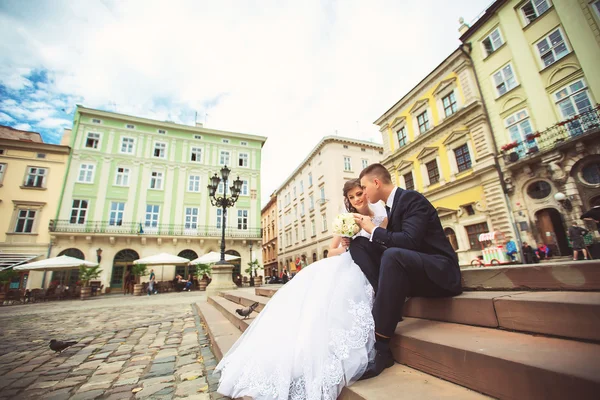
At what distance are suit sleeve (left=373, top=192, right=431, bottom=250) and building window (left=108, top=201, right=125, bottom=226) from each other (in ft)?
75.7

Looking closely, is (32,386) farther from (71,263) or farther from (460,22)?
(460,22)

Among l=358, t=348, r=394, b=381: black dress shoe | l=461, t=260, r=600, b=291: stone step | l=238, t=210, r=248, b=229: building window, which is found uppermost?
l=238, t=210, r=248, b=229: building window

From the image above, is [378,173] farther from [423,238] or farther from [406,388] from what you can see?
[406,388]

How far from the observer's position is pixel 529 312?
1.44 meters

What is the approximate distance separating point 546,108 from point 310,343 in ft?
51.8

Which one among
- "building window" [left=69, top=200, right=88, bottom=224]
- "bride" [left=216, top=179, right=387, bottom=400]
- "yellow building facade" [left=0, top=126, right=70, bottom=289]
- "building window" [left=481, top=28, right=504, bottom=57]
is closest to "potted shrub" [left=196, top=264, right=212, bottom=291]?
"building window" [left=69, top=200, right=88, bottom=224]

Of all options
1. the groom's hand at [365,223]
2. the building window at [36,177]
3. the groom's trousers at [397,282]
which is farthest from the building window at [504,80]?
the building window at [36,177]

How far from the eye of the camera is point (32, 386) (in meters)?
2.36

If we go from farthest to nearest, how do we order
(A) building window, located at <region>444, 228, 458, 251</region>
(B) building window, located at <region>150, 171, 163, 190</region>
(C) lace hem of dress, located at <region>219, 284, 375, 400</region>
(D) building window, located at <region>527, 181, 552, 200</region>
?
(B) building window, located at <region>150, 171, 163, 190</region>
(A) building window, located at <region>444, 228, 458, 251</region>
(D) building window, located at <region>527, 181, 552, 200</region>
(C) lace hem of dress, located at <region>219, 284, 375, 400</region>

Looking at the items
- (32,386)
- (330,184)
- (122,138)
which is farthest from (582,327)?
(122,138)

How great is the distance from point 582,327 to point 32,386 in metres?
4.18

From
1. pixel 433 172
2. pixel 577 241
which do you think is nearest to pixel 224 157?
pixel 433 172

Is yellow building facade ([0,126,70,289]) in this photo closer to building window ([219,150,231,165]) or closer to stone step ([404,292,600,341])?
building window ([219,150,231,165])

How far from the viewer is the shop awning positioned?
15477 millimetres
